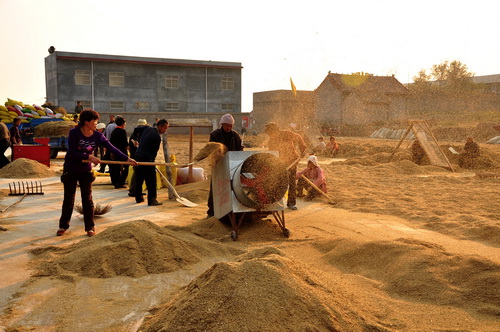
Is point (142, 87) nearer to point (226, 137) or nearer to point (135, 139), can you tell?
point (135, 139)

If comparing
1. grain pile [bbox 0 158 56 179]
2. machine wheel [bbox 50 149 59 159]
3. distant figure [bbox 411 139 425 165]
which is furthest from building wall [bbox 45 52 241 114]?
distant figure [bbox 411 139 425 165]

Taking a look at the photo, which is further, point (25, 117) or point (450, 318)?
point (25, 117)

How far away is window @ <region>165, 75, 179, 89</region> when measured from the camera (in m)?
36.2

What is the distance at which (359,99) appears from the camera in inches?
1666

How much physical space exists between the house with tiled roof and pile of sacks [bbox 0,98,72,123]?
29459 mm

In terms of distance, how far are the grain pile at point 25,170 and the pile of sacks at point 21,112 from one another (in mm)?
5590

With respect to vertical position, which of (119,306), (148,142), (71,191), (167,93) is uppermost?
(167,93)

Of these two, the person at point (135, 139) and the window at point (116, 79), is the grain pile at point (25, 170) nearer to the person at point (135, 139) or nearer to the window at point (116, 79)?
the person at point (135, 139)

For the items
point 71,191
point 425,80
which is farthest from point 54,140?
point 425,80

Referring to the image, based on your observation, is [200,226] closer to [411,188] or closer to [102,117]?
[411,188]

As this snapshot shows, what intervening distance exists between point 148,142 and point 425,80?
57565mm

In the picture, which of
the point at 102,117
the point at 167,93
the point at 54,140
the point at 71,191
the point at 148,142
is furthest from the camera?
the point at 167,93

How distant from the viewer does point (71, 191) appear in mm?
6207

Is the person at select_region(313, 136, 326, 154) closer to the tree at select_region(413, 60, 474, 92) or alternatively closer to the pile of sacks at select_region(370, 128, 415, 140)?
the pile of sacks at select_region(370, 128, 415, 140)
